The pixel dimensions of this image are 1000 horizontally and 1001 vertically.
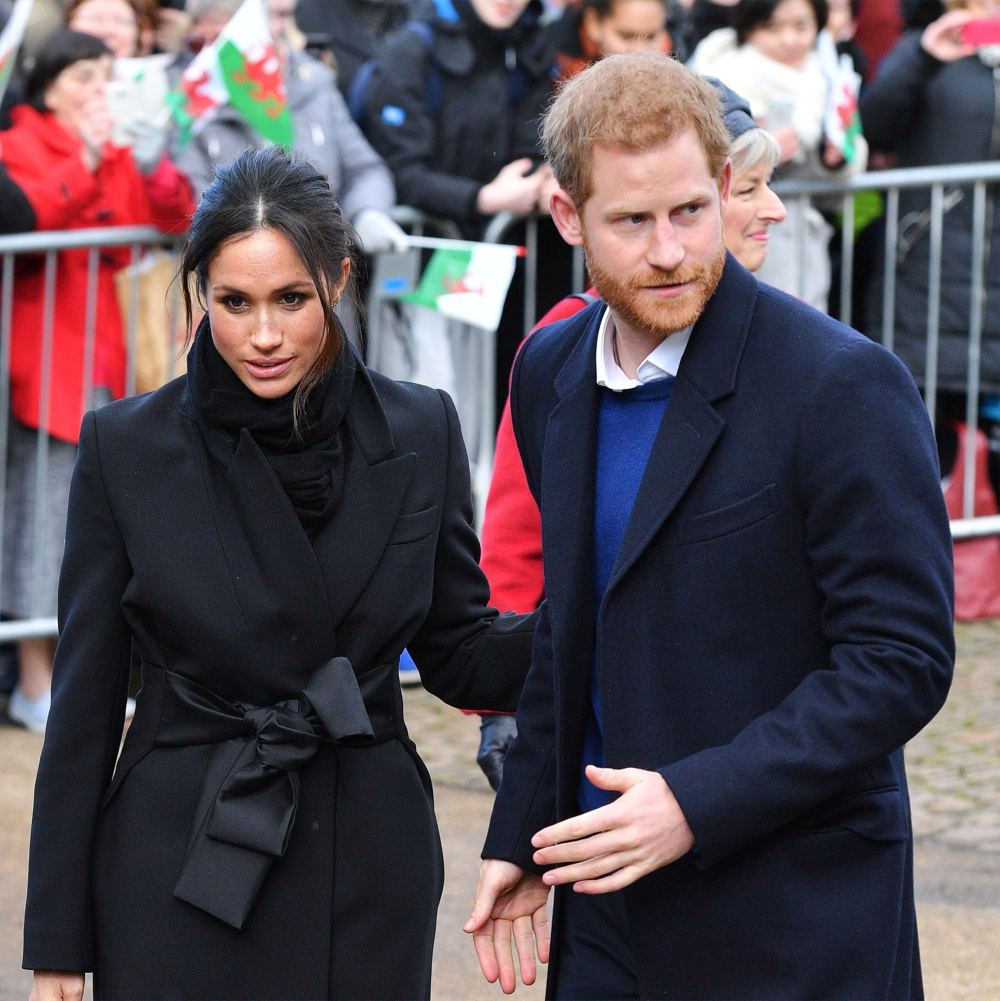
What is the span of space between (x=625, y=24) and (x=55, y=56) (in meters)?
2.04

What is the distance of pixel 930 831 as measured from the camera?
5.86 metres

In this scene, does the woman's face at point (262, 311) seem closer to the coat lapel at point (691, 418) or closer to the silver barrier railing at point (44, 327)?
the coat lapel at point (691, 418)

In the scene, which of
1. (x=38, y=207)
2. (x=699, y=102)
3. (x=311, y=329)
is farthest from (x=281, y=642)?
(x=38, y=207)

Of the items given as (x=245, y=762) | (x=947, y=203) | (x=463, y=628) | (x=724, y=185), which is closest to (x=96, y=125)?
(x=947, y=203)

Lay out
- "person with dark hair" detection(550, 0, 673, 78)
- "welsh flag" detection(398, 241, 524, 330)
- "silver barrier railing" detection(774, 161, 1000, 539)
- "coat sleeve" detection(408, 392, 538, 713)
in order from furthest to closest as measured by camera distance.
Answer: "silver barrier railing" detection(774, 161, 1000, 539), "person with dark hair" detection(550, 0, 673, 78), "welsh flag" detection(398, 241, 524, 330), "coat sleeve" detection(408, 392, 538, 713)

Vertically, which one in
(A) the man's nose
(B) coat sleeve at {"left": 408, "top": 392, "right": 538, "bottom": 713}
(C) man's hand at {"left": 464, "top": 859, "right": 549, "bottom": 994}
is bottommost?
(C) man's hand at {"left": 464, "top": 859, "right": 549, "bottom": 994}

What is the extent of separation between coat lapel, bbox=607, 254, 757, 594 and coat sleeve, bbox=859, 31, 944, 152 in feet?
18.4

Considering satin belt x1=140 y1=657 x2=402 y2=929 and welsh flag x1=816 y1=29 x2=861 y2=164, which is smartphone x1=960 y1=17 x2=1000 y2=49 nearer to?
welsh flag x1=816 y1=29 x2=861 y2=164

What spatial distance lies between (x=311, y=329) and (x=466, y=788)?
337 centimetres

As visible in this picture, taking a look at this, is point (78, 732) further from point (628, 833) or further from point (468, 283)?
point (468, 283)

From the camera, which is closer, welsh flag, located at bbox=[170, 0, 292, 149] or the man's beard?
the man's beard

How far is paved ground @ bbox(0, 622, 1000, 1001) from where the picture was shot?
4.85 meters

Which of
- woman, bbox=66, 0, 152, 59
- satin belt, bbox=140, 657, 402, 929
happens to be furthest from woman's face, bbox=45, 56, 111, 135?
satin belt, bbox=140, 657, 402, 929

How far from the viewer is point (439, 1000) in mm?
4730
